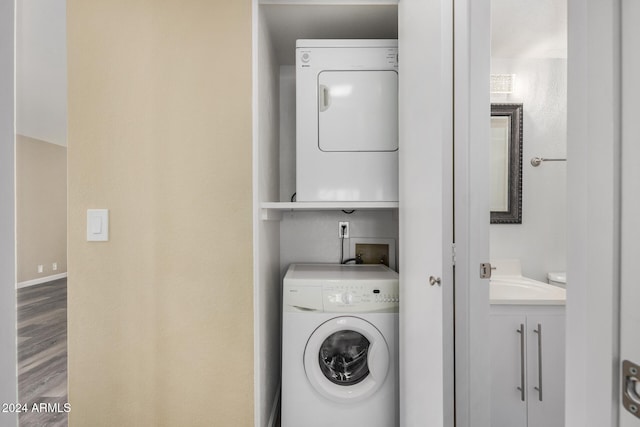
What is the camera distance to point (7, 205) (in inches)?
21.4

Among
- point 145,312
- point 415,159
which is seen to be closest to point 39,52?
point 145,312

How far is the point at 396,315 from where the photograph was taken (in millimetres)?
1643

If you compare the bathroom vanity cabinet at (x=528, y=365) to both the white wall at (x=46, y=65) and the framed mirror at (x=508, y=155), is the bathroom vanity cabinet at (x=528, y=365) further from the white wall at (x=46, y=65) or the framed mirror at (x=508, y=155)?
the white wall at (x=46, y=65)

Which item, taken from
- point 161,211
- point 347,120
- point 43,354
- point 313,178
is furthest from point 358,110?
point 43,354

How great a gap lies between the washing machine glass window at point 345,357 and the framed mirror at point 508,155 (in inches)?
46.3

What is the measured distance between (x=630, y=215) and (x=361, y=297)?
1.29 metres

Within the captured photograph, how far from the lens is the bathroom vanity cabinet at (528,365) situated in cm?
151

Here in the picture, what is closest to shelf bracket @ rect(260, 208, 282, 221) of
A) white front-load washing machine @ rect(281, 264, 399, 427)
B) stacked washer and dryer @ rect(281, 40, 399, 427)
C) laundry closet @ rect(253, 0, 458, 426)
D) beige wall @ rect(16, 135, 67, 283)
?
laundry closet @ rect(253, 0, 458, 426)

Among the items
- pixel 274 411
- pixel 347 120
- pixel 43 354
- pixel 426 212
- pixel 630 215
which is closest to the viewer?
pixel 630 215

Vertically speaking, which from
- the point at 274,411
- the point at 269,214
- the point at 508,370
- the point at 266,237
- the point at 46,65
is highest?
the point at 46,65

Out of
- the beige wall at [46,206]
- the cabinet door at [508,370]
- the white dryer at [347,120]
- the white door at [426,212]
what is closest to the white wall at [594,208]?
the white door at [426,212]

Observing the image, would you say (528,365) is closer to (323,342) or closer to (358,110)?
(323,342)

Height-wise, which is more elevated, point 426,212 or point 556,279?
point 426,212

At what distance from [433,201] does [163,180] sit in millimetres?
1150
